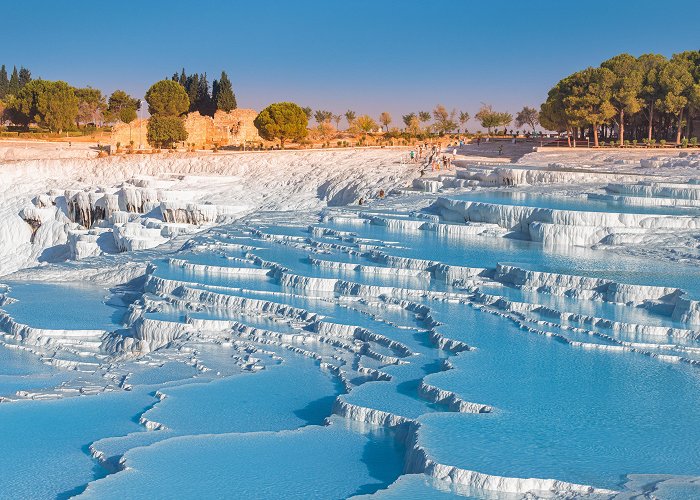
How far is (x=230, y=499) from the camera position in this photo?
250 inches

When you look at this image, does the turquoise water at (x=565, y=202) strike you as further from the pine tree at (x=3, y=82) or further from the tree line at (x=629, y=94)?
the pine tree at (x=3, y=82)

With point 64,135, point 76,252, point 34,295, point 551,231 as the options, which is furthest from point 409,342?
point 64,135

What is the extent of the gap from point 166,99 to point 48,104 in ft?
20.3

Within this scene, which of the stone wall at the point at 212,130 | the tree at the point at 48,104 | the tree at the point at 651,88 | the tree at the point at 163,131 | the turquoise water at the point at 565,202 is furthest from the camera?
the tree at the point at 48,104

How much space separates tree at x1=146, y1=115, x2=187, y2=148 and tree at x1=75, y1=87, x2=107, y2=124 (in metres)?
10.5

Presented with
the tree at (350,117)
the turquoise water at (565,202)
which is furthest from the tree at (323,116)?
the turquoise water at (565,202)

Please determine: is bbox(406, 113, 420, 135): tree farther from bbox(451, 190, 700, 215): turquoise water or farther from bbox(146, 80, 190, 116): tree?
bbox(451, 190, 700, 215): turquoise water

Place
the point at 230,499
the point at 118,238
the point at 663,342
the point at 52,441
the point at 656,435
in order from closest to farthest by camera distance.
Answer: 1. the point at 230,499
2. the point at 656,435
3. the point at 52,441
4. the point at 663,342
5. the point at 118,238

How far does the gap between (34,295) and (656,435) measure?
33.1 feet

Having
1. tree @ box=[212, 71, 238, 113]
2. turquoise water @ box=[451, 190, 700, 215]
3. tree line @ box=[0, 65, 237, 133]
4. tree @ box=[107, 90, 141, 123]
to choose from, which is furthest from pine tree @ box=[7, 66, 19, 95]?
turquoise water @ box=[451, 190, 700, 215]

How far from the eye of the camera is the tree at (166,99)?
45.9 meters

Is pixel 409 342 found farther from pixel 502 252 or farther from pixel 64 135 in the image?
pixel 64 135

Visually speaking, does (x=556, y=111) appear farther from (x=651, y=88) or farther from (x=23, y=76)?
(x=23, y=76)

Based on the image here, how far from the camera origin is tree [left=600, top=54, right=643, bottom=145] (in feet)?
98.5
